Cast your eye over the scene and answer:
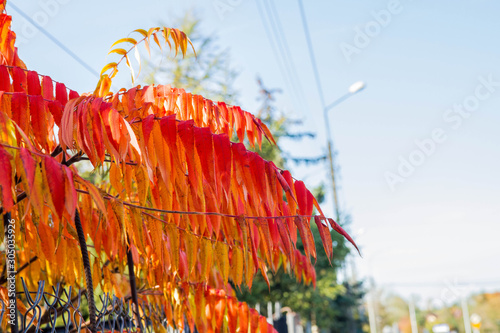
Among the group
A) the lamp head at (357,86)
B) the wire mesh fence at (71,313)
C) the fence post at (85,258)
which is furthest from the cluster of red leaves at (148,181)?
the lamp head at (357,86)

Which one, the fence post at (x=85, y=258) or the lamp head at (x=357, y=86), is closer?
the fence post at (x=85, y=258)

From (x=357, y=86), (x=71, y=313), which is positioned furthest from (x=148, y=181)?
(x=357, y=86)

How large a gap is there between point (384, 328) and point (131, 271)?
192ft

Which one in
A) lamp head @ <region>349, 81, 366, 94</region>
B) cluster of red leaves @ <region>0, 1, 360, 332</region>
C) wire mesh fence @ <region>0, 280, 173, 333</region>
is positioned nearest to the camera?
cluster of red leaves @ <region>0, 1, 360, 332</region>

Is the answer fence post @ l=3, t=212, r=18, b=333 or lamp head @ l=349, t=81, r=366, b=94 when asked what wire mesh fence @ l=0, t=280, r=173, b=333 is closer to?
fence post @ l=3, t=212, r=18, b=333

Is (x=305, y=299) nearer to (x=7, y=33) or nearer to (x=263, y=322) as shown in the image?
(x=263, y=322)

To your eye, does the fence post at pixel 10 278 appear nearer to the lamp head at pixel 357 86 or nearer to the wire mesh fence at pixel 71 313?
the wire mesh fence at pixel 71 313

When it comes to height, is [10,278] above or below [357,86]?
below

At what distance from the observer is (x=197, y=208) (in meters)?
1.79

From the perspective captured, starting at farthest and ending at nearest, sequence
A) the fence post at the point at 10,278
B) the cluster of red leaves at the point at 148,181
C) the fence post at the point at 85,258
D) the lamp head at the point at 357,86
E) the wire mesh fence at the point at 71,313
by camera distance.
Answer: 1. the lamp head at the point at 357,86
2. the fence post at the point at 85,258
3. the wire mesh fence at the point at 71,313
4. the fence post at the point at 10,278
5. the cluster of red leaves at the point at 148,181

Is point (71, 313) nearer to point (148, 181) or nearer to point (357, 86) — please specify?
point (148, 181)

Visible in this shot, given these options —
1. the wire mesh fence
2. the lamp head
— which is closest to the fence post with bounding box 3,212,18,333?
the wire mesh fence

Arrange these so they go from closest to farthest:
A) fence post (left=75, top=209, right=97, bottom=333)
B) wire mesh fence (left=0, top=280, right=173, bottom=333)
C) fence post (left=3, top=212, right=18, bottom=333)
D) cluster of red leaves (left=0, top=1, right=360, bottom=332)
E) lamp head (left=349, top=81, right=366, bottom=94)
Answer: cluster of red leaves (left=0, top=1, right=360, bottom=332), fence post (left=3, top=212, right=18, bottom=333), wire mesh fence (left=0, top=280, right=173, bottom=333), fence post (left=75, top=209, right=97, bottom=333), lamp head (left=349, top=81, right=366, bottom=94)

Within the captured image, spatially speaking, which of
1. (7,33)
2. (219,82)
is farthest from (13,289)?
(219,82)
